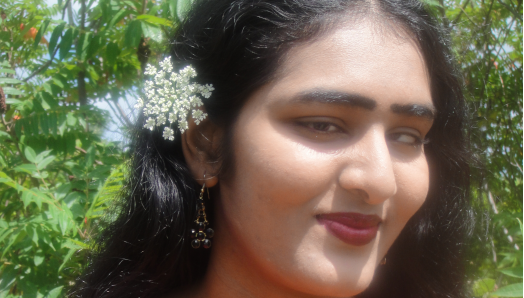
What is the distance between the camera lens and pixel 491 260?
2.77 m

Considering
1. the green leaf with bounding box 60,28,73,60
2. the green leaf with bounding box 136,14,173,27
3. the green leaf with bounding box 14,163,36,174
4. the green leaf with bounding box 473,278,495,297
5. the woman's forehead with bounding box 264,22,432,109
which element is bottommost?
the green leaf with bounding box 473,278,495,297

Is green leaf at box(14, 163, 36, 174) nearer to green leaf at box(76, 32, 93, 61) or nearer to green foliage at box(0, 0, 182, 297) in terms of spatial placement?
green foliage at box(0, 0, 182, 297)

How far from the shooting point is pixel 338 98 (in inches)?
50.1

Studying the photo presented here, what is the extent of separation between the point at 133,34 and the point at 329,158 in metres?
1.45

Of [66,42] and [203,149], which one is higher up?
[66,42]

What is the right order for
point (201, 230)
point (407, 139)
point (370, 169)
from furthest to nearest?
point (201, 230), point (407, 139), point (370, 169)

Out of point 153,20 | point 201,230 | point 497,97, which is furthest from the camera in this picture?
point 497,97

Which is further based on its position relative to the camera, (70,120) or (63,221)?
(70,120)

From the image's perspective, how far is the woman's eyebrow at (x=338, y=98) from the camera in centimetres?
127

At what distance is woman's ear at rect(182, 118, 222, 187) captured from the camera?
151 centimetres

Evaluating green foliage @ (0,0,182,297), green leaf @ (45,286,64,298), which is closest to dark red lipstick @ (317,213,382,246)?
green foliage @ (0,0,182,297)

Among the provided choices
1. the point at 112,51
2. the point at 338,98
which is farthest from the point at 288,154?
the point at 112,51

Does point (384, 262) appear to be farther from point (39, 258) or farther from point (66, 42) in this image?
point (66, 42)

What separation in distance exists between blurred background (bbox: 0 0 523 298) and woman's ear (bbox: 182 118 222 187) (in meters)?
0.55
